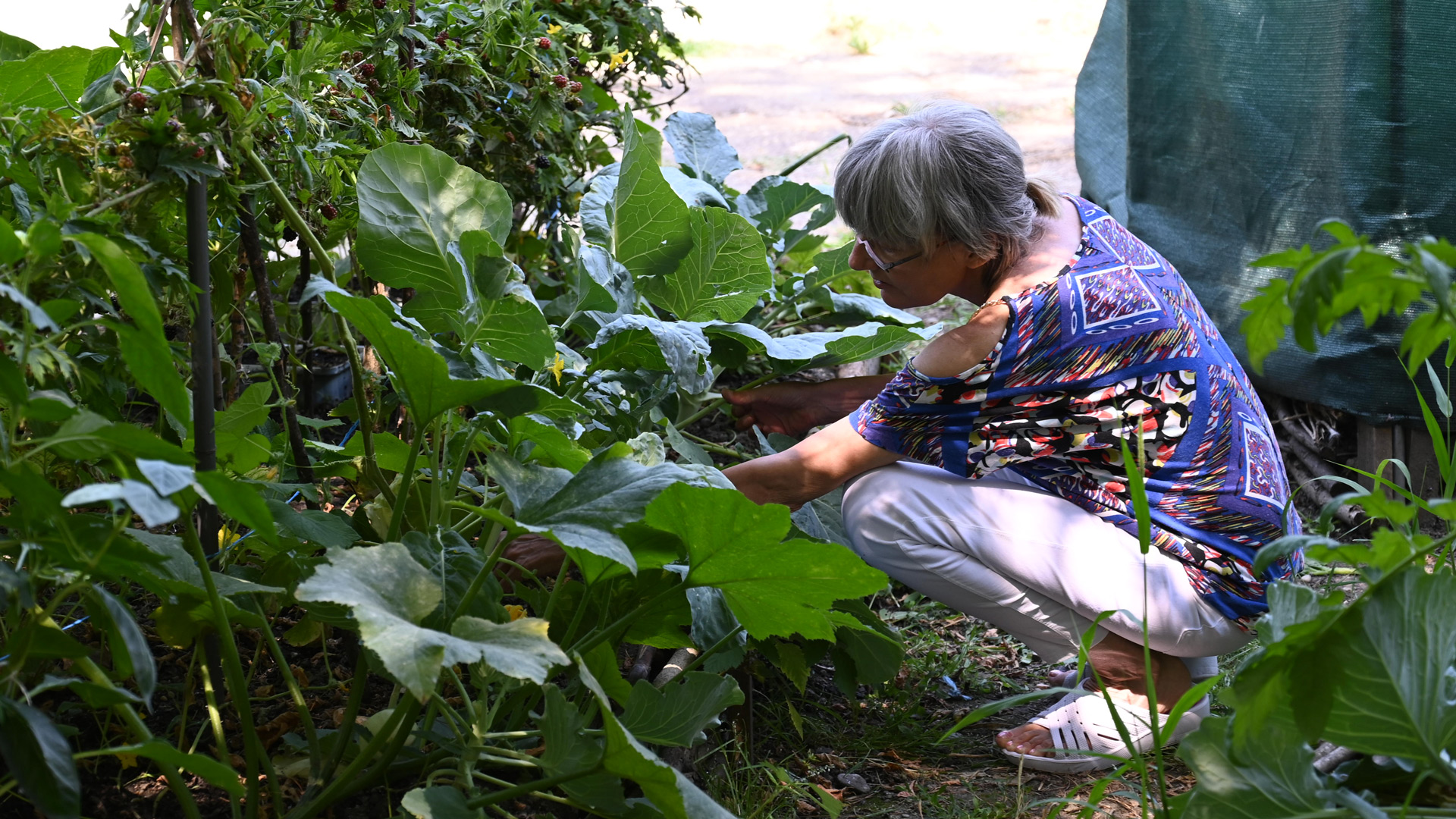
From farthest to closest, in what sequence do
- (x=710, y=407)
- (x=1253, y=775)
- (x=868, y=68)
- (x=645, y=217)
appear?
(x=868, y=68) → (x=710, y=407) → (x=645, y=217) → (x=1253, y=775)

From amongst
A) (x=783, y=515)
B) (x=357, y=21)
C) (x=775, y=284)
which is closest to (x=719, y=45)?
(x=775, y=284)

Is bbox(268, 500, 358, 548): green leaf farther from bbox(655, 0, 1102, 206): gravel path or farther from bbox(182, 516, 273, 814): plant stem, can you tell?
bbox(655, 0, 1102, 206): gravel path

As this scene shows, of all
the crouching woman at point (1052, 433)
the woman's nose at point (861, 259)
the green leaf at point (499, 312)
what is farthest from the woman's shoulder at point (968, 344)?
the green leaf at point (499, 312)

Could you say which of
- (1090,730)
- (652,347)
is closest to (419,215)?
(652,347)

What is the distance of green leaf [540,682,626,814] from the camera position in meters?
1.22

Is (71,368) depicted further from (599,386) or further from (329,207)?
(599,386)

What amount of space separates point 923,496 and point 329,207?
3.38 feet

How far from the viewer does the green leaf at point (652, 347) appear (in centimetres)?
159

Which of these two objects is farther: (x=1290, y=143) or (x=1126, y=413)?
(x=1290, y=143)

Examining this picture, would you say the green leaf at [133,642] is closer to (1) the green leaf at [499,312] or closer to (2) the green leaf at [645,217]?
(1) the green leaf at [499,312]

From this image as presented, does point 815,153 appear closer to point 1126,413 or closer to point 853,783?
point 1126,413

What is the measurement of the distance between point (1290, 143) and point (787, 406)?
153cm

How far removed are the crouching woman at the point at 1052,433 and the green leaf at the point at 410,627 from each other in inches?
31.5

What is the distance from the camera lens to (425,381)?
1.25m
